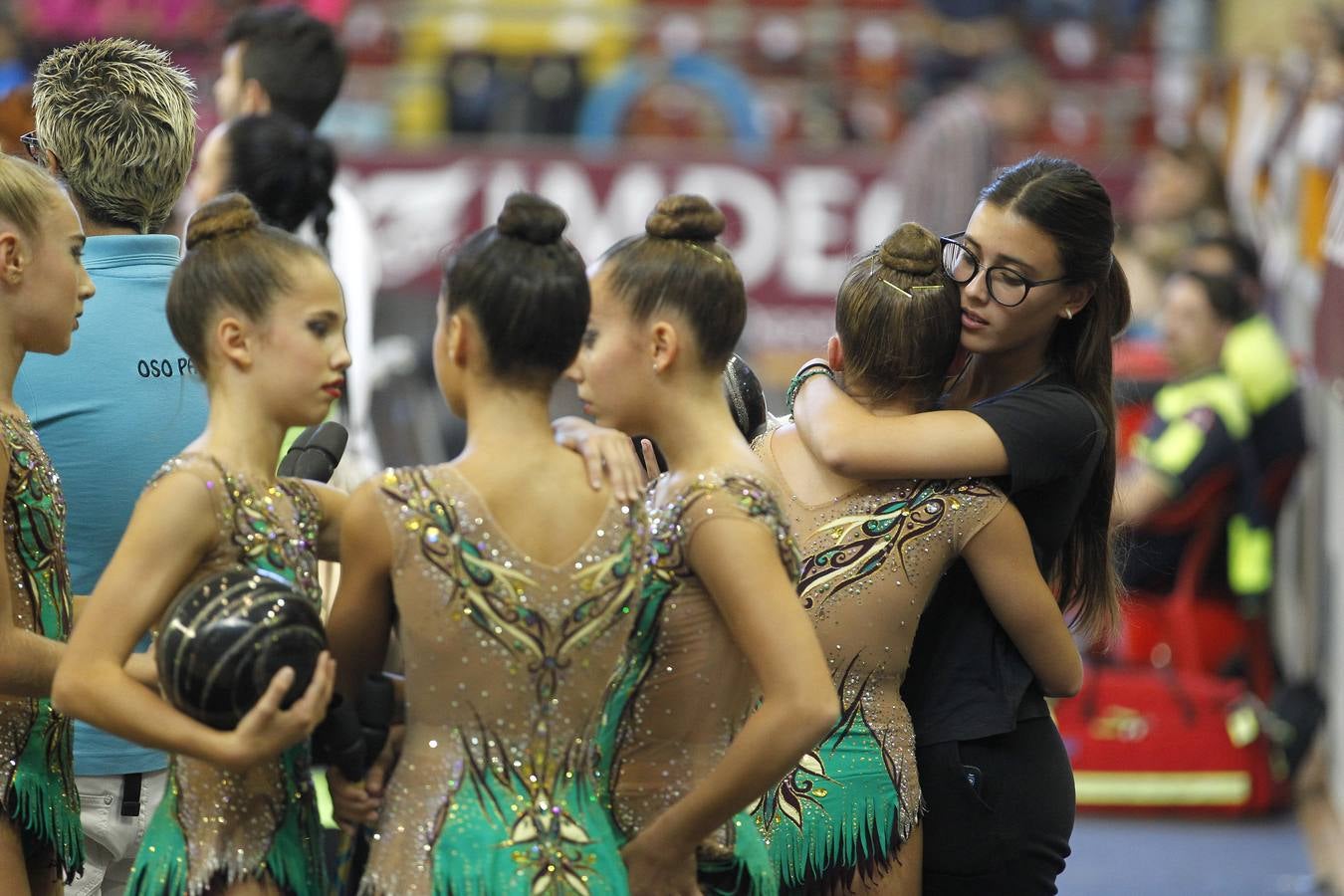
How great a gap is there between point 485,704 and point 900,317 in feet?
2.81

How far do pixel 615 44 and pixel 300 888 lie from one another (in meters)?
11.4

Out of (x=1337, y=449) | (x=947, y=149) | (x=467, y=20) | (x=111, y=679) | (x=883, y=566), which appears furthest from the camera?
(x=467, y=20)

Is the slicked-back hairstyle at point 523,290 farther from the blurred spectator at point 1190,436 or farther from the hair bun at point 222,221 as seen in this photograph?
the blurred spectator at point 1190,436

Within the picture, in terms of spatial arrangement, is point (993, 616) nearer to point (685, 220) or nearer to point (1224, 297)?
point (685, 220)

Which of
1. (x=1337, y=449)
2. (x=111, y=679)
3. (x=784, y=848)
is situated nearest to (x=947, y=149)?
(x=1337, y=449)

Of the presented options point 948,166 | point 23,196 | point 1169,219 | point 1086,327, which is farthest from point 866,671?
point 1169,219

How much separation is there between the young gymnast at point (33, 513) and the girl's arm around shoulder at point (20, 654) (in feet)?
0.19

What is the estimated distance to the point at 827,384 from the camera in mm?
2734

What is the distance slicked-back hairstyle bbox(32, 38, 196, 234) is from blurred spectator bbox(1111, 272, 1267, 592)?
13.5 feet

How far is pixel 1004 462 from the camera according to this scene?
261 centimetres

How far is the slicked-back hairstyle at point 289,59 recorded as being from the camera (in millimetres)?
4227

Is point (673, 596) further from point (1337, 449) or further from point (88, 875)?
point (1337, 449)

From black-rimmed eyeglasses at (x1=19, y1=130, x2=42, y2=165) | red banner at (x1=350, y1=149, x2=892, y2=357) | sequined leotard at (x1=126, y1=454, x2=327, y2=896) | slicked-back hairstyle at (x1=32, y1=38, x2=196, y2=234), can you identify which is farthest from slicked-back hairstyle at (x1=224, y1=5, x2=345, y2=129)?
red banner at (x1=350, y1=149, x2=892, y2=357)

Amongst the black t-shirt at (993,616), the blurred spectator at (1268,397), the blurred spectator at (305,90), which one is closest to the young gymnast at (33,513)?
the black t-shirt at (993,616)
